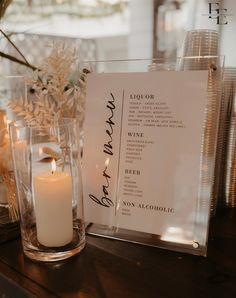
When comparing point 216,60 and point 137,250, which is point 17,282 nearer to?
point 137,250

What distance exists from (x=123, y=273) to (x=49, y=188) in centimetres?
16

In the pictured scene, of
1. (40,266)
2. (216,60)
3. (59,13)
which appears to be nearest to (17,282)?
(40,266)

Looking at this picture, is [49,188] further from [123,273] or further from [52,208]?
[123,273]

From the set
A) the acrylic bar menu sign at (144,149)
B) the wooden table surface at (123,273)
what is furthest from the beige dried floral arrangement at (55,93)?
the wooden table surface at (123,273)

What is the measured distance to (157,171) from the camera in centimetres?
46

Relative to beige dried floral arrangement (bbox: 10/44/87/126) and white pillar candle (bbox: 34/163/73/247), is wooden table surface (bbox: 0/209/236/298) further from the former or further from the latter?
beige dried floral arrangement (bbox: 10/44/87/126)

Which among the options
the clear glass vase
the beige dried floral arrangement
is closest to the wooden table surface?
the clear glass vase

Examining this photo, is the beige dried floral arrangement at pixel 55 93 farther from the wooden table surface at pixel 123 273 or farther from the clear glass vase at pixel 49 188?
the wooden table surface at pixel 123 273

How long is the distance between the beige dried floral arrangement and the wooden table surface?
0.71 ft

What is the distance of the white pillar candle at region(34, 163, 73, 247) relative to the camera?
0.45 meters

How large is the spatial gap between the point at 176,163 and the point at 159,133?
0.17 ft

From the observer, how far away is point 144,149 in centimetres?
47

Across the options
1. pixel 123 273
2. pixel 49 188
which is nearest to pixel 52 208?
pixel 49 188

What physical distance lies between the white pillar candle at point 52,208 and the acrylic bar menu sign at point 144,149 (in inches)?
2.5
